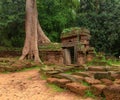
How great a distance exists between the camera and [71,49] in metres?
14.2

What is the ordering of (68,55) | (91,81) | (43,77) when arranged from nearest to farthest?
(91,81)
(43,77)
(68,55)

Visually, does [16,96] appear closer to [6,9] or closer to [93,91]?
[93,91]

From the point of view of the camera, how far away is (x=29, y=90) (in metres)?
7.26

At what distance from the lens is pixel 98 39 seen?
23.8m

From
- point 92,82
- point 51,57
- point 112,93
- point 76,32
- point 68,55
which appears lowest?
point 112,93

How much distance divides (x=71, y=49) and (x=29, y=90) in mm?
7318

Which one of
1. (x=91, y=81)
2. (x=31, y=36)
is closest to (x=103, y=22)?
(x=31, y=36)

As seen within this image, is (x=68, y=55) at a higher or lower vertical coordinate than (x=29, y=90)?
higher

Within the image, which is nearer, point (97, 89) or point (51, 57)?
point (97, 89)

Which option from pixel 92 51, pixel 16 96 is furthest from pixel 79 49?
pixel 16 96

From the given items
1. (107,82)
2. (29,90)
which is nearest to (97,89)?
(107,82)

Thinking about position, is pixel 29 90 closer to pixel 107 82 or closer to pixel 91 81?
pixel 91 81

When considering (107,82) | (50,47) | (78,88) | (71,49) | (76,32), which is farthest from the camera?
(50,47)

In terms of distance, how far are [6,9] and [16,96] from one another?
12.3 metres
